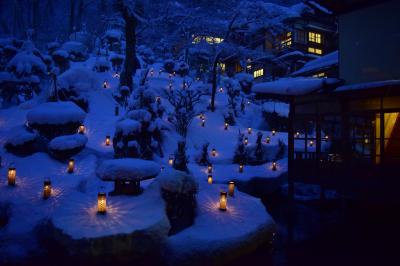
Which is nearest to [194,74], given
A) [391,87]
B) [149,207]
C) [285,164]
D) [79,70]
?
[79,70]

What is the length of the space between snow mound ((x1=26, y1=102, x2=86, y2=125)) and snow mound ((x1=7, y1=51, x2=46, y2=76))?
9.22m

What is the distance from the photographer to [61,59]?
26281 millimetres

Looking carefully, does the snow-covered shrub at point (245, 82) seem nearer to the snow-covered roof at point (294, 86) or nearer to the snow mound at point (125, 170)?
the snow-covered roof at point (294, 86)

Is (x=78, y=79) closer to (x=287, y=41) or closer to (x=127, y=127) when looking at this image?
(x=127, y=127)

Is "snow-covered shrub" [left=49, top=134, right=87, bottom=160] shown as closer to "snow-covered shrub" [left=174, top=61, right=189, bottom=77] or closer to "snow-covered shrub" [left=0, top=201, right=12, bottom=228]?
"snow-covered shrub" [left=0, top=201, right=12, bottom=228]

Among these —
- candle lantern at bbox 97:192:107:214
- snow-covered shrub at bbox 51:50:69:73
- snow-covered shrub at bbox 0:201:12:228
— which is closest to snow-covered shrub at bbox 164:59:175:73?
snow-covered shrub at bbox 51:50:69:73

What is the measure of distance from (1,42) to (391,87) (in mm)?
28019

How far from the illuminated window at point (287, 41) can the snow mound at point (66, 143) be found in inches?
1129

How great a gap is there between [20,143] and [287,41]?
31605 millimetres

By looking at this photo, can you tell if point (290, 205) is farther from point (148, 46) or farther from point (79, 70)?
point (148, 46)

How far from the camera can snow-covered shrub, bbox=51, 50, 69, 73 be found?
2588cm

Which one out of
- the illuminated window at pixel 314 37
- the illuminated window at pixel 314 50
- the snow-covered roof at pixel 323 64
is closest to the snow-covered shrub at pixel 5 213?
the snow-covered roof at pixel 323 64

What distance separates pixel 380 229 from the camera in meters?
12.7

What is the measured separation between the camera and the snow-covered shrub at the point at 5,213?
30.7 ft
